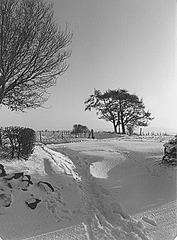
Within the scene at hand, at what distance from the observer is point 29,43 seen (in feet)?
17.9

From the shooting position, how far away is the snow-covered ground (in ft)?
9.77

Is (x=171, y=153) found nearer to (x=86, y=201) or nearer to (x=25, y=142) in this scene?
(x=86, y=201)

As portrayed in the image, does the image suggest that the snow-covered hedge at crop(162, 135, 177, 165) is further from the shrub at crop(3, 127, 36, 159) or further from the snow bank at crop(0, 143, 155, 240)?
the shrub at crop(3, 127, 36, 159)

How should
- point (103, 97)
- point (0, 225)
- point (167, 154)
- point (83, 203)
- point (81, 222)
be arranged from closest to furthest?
point (0, 225) < point (81, 222) < point (83, 203) < point (167, 154) < point (103, 97)

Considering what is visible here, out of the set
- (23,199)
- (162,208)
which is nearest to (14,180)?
(23,199)

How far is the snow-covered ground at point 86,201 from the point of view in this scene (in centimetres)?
298

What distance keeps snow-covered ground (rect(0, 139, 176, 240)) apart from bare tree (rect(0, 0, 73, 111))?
2.47 m

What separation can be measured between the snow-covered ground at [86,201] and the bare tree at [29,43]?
247cm

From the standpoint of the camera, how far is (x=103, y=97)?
16.9 metres

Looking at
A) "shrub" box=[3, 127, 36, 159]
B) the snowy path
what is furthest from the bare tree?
the snowy path

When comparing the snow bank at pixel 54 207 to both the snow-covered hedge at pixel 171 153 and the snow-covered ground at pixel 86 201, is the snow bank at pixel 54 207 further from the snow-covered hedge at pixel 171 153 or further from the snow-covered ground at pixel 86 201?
the snow-covered hedge at pixel 171 153

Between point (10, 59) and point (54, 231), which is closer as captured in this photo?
point (54, 231)

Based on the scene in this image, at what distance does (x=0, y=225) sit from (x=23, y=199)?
1.94 feet

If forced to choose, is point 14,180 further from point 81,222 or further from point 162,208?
point 162,208
